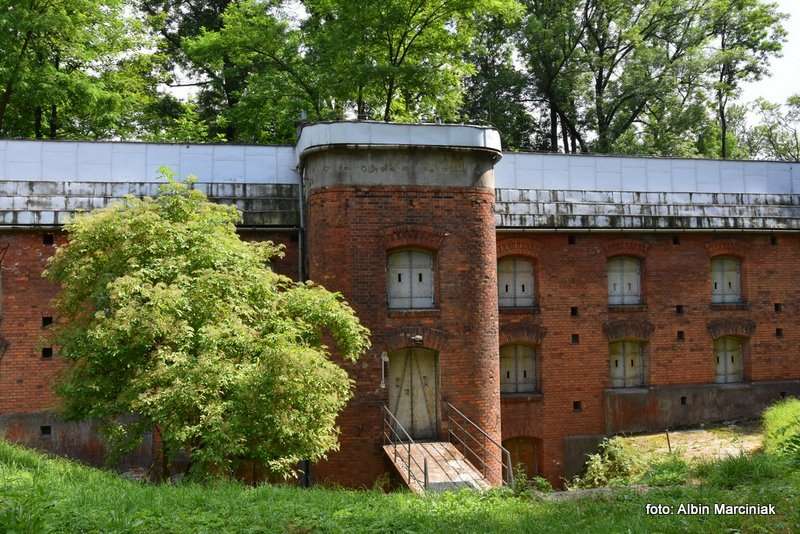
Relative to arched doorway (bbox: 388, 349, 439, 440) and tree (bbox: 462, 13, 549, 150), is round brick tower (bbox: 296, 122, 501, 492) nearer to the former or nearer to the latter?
arched doorway (bbox: 388, 349, 439, 440)

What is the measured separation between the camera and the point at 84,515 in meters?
6.96

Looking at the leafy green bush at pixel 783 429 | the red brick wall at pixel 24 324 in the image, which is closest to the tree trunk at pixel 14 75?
the red brick wall at pixel 24 324

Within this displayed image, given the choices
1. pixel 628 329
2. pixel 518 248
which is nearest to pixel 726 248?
pixel 628 329

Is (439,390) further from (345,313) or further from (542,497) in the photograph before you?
(542,497)

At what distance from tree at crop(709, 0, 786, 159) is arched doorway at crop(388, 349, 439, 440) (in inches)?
837

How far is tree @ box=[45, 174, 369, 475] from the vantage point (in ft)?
29.3

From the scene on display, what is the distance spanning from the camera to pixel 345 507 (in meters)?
8.06

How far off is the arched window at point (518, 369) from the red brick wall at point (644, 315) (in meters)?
0.29

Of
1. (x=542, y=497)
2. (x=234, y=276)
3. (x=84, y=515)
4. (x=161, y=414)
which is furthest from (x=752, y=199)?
(x=84, y=515)

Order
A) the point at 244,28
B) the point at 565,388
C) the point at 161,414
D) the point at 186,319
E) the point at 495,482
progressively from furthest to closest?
1. the point at 244,28
2. the point at 565,388
3. the point at 495,482
4. the point at 186,319
5. the point at 161,414

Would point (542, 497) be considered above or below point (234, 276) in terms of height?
below

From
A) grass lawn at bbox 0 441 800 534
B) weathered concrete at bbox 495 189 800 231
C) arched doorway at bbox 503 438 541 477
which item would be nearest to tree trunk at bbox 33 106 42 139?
weathered concrete at bbox 495 189 800 231

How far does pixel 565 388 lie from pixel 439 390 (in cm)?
416

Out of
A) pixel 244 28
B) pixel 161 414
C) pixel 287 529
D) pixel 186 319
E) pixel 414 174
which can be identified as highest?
pixel 244 28
